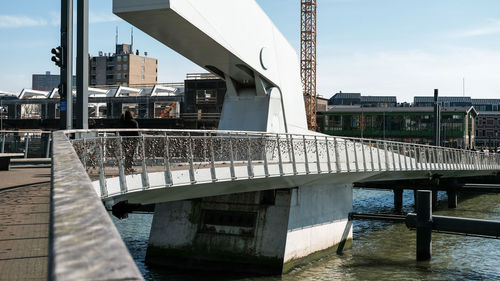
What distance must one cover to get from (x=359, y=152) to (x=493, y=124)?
Result: 124m

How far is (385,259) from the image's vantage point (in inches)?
949

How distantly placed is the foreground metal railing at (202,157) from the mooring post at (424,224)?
2290 millimetres

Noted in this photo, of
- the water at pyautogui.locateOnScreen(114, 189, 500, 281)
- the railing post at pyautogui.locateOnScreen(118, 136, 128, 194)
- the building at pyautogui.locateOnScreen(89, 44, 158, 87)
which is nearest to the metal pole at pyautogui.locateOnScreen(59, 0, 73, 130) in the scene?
the railing post at pyautogui.locateOnScreen(118, 136, 128, 194)

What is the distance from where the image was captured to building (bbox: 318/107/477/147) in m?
94.7

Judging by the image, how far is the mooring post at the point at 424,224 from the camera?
23109 mm

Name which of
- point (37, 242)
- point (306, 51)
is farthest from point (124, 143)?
point (306, 51)

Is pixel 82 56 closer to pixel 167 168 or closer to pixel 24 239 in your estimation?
pixel 167 168

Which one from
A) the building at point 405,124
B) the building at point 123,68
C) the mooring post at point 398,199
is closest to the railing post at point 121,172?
the mooring post at point 398,199

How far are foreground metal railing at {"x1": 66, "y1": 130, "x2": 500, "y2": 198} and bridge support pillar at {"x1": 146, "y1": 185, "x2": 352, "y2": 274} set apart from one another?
2136mm

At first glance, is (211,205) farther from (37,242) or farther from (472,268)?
(37,242)

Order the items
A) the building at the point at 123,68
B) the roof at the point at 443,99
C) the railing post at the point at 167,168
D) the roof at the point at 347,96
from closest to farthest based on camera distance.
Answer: the railing post at the point at 167,168
the building at the point at 123,68
the roof at the point at 443,99
the roof at the point at 347,96

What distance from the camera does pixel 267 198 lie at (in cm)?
2206

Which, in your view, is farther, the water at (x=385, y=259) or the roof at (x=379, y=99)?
the roof at (x=379, y=99)

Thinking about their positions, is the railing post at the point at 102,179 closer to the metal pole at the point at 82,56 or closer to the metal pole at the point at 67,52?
the metal pole at the point at 82,56
